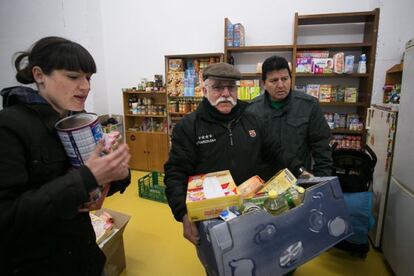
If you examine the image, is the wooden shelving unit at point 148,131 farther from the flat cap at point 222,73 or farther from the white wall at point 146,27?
the flat cap at point 222,73

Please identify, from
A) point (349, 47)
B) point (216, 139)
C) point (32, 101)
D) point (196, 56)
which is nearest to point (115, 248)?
point (216, 139)

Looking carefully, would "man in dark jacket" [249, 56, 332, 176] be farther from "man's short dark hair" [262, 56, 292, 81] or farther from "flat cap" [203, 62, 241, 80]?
"flat cap" [203, 62, 241, 80]

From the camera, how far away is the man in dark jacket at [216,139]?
1235 millimetres

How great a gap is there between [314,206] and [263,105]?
114 cm

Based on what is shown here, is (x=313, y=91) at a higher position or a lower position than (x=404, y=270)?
higher

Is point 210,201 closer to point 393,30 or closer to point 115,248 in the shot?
point 115,248

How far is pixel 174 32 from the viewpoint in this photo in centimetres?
414

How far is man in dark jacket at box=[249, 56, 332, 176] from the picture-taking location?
1.75 m

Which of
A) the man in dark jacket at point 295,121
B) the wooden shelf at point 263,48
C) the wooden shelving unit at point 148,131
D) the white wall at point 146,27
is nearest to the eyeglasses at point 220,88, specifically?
the man in dark jacket at point 295,121

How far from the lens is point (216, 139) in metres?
1.26

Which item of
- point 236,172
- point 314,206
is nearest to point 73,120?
point 236,172

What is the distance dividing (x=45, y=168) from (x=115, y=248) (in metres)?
1.43

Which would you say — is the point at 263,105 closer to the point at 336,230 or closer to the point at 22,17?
the point at 336,230

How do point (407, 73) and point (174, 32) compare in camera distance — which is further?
point (174, 32)
